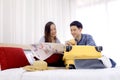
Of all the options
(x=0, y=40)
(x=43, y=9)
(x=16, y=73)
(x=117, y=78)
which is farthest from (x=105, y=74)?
(x=43, y=9)

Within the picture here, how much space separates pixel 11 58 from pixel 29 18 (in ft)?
4.83

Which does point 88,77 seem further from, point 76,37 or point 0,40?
point 0,40

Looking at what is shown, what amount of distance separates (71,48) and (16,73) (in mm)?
434

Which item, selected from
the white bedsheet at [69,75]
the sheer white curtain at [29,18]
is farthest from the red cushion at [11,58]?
the sheer white curtain at [29,18]

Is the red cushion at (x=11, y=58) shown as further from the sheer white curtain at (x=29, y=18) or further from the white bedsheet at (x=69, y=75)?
the sheer white curtain at (x=29, y=18)

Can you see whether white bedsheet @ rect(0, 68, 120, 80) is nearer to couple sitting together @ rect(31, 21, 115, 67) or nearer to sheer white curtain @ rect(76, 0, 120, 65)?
couple sitting together @ rect(31, 21, 115, 67)

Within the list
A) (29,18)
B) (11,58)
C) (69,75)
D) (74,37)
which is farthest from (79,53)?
(29,18)

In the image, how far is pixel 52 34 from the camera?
2623mm

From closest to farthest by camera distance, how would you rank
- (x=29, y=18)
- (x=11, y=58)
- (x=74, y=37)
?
(x=11, y=58), (x=74, y=37), (x=29, y=18)

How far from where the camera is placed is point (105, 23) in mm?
3322

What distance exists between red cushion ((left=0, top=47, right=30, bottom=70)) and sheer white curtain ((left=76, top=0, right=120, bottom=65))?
163 cm

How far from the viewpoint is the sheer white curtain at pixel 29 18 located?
116 inches

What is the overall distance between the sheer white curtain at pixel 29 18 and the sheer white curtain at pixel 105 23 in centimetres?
37

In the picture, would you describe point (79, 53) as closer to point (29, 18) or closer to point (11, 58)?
point (11, 58)
